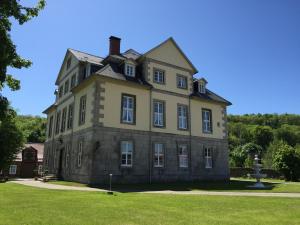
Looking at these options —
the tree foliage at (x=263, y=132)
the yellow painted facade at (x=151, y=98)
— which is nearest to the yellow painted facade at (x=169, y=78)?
the yellow painted facade at (x=151, y=98)

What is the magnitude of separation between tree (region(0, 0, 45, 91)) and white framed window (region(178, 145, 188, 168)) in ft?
59.1

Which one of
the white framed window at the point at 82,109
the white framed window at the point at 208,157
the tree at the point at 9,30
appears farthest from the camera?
the white framed window at the point at 208,157

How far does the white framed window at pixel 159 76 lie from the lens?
25641 millimetres

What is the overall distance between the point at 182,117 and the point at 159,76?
4.31 m

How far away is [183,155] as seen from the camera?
84.7 ft

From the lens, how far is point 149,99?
24594mm

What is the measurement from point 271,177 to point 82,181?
85.1 ft

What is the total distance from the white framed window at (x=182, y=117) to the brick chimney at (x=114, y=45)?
8.12m

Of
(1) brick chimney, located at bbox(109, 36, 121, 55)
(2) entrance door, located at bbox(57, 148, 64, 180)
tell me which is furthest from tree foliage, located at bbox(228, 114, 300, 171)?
(2) entrance door, located at bbox(57, 148, 64, 180)

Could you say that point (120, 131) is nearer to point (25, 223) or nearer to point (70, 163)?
point (70, 163)

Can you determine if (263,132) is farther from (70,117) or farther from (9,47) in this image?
(9,47)

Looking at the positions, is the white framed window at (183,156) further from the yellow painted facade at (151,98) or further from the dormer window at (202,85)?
the dormer window at (202,85)

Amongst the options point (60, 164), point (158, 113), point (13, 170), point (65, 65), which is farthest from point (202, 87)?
point (13, 170)

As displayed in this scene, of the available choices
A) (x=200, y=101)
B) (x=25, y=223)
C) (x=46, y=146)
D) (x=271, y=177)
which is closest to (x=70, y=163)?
(x=46, y=146)
